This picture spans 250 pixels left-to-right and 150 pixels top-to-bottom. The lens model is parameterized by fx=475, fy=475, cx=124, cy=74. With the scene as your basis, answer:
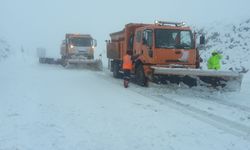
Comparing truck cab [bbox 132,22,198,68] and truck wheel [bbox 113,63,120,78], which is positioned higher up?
truck cab [bbox 132,22,198,68]

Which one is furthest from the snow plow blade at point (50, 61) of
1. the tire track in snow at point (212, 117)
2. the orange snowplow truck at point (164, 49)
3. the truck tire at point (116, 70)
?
the tire track in snow at point (212, 117)

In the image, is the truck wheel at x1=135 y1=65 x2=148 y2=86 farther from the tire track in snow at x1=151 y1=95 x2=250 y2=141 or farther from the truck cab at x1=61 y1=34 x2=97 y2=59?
the truck cab at x1=61 y1=34 x2=97 y2=59

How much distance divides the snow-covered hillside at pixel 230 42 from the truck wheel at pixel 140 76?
1185 cm

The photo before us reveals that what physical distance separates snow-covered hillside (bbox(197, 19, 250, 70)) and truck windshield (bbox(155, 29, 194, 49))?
38.8 ft

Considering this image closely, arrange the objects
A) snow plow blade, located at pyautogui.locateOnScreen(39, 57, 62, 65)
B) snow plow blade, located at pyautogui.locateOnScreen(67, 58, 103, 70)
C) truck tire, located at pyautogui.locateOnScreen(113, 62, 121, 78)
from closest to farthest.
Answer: truck tire, located at pyautogui.locateOnScreen(113, 62, 121, 78) → snow plow blade, located at pyautogui.locateOnScreen(67, 58, 103, 70) → snow plow blade, located at pyautogui.locateOnScreen(39, 57, 62, 65)

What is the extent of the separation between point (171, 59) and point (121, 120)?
807 centimetres

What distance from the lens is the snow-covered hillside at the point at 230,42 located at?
3331 cm

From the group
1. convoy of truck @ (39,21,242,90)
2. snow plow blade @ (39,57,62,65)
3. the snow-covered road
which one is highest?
convoy of truck @ (39,21,242,90)

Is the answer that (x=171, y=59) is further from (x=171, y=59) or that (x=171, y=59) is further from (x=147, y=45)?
(x=147, y=45)

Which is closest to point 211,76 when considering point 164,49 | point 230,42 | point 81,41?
point 164,49

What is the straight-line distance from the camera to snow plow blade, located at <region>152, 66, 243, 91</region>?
16.8m

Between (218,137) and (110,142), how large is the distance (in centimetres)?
214

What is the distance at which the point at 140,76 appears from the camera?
63.9 feet

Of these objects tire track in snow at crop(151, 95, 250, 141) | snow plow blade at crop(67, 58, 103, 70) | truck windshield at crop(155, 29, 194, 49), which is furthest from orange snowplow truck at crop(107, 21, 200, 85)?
snow plow blade at crop(67, 58, 103, 70)
